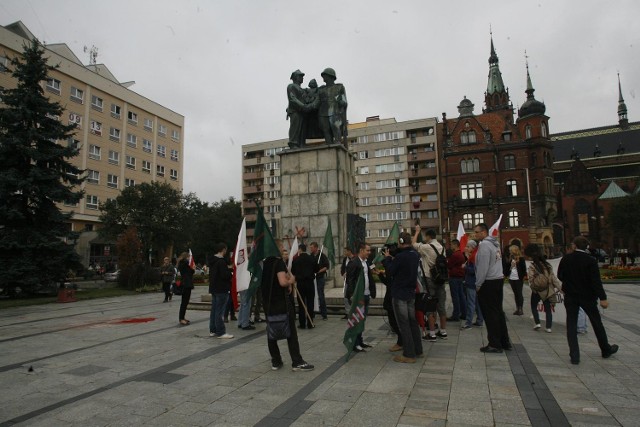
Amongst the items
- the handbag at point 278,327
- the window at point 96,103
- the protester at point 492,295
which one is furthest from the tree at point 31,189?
the window at point 96,103

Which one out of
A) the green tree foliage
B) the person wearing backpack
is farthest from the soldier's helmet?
the green tree foliage

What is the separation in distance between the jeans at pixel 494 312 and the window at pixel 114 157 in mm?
46921

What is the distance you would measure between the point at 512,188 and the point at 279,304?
63424mm

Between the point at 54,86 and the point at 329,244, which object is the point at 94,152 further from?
the point at 329,244

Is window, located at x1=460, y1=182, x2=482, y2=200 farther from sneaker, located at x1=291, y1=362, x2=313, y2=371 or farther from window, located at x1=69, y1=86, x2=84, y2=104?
sneaker, located at x1=291, y1=362, x2=313, y2=371

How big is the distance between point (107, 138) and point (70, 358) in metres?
43.8

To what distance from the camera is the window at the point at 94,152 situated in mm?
42719

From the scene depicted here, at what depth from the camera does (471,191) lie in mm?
63156

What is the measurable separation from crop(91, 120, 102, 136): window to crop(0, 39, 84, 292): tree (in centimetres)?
2286

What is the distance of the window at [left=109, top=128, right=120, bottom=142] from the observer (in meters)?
45.5

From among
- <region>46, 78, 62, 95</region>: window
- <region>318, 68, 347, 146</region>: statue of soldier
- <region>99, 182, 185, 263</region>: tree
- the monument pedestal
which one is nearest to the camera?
the monument pedestal

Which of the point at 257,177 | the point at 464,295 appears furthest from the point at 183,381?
the point at 257,177

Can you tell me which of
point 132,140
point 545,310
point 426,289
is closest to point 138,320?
point 426,289

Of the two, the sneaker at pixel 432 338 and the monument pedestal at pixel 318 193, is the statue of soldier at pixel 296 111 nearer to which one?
the monument pedestal at pixel 318 193
